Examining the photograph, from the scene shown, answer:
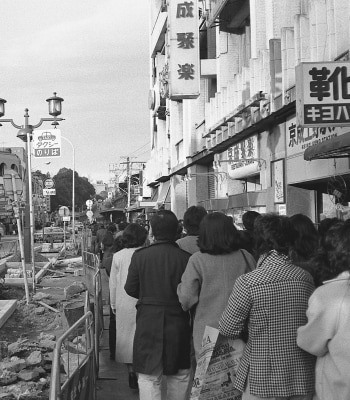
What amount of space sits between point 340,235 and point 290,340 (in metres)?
0.83

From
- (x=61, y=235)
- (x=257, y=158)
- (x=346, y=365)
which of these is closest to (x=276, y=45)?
(x=257, y=158)

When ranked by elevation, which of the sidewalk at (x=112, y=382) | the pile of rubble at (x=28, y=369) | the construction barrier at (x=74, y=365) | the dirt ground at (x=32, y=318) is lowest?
the dirt ground at (x=32, y=318)

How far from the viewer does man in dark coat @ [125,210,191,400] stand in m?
5.13

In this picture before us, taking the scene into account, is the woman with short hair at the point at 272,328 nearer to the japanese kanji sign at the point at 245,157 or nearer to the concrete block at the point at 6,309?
the concrete block at the point at 6,309

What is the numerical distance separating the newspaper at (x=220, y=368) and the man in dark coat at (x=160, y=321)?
0.82 m

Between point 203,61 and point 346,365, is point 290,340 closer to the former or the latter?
point 346,365

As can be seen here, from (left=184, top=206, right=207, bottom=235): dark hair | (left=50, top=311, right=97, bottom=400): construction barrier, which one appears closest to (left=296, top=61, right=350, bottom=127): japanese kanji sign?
(left=184, top=206, right=207, bottom=235): dark hair

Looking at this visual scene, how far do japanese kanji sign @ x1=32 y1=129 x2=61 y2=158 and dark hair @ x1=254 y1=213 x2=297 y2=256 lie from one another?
54.6ft

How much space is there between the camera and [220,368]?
4316 mm

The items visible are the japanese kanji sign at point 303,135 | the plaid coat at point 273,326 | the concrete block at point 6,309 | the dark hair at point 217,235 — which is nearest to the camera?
the plaid coat at point 273,326

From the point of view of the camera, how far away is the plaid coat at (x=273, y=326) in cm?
379

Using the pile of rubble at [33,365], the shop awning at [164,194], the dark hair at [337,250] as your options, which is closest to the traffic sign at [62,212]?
the shop awning at [164,194]

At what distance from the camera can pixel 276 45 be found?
1566cm

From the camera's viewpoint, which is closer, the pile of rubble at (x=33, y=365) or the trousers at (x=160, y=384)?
the pile of rubble at (x=33, y=365)
